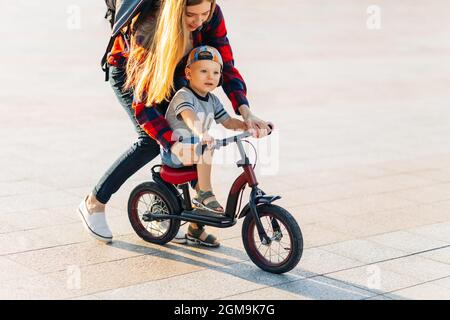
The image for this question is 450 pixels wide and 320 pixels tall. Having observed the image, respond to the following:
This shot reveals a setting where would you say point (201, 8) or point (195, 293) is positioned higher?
point (201, 8)

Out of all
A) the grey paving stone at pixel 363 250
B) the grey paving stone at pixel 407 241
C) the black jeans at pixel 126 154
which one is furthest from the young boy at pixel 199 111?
the grey paving stone at pixel 407 241

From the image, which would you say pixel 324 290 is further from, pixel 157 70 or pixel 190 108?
pixel 157 70

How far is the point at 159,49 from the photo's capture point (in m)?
5.16

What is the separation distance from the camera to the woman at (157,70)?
512 centimetres

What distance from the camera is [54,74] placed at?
13789 mm

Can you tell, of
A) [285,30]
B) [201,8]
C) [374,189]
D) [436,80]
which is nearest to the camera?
[201,8]

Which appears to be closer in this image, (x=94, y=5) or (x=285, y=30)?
(x=285, y=30)

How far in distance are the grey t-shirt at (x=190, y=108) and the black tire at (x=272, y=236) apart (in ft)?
1.98

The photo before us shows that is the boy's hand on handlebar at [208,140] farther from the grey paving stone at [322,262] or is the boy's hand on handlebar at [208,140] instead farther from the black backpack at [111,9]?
the black backpack at [111,9]

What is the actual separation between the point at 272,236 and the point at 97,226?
124 centimetres

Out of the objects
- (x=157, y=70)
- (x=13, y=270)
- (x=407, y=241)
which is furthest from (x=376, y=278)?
(x=13, y=270)
